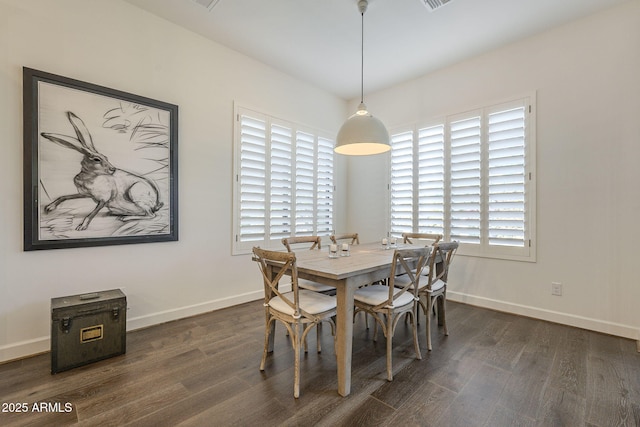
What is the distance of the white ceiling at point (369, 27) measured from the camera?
2.74 meters

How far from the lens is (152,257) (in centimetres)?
296

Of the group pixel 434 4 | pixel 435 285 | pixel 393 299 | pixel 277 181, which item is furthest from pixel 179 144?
pixel 435 285

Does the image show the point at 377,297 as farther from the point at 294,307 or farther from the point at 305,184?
the point at 305,184

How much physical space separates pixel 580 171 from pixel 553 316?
1.57 m

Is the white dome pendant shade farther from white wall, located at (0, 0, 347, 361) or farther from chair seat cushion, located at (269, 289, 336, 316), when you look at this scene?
white wall, located at (0, 0, 347, 361)

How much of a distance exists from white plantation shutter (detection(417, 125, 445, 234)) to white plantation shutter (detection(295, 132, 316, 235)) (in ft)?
5.22

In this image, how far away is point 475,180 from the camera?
3.59 metres

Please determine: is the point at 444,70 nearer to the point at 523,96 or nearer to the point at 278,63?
the point at 523,96

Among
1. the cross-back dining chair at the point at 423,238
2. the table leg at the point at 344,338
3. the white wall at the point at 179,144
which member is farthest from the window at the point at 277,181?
the table leg at the point at 344,338

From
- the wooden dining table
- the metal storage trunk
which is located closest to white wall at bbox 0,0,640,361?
the metal storage trunk

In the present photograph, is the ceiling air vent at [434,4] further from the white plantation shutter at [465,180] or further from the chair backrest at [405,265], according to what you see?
the chair backrest at [405,265]

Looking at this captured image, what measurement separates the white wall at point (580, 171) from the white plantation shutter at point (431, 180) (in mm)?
647

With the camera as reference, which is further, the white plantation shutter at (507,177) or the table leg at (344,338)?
the white plantation shutter at (507,177)

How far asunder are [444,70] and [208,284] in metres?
4.16
